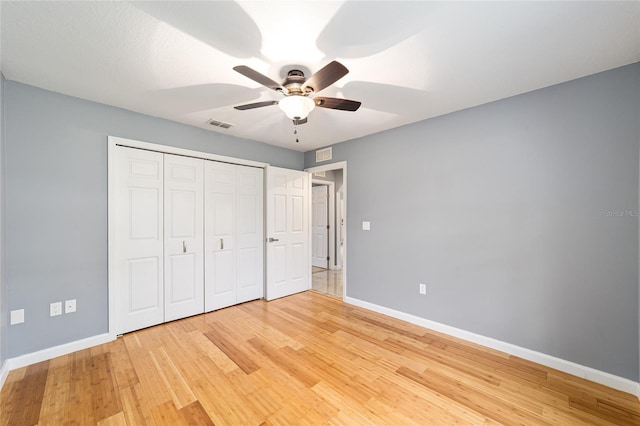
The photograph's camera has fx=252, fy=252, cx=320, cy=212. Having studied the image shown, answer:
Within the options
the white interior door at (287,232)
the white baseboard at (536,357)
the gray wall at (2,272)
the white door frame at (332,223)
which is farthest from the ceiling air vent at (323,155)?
the gray wall at (2,272)

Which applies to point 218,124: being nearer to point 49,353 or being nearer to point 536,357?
point 49,353

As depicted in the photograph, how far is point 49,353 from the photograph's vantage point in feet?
7.57

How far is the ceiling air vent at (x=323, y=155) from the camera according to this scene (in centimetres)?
415

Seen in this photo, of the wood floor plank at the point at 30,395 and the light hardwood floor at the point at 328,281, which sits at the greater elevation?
the wood floor plank at the point at 30,395

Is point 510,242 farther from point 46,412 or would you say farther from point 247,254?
point 46,412

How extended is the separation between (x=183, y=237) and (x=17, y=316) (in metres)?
1.47

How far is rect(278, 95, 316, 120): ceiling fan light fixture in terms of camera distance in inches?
73.1

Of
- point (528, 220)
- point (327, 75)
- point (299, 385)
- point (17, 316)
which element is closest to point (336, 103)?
point (327, 75)

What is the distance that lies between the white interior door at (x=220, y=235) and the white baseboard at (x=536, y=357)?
7.56 ft

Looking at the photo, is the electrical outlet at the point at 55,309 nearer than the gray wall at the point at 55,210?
No

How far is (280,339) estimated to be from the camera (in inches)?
106

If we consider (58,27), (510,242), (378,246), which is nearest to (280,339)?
(378,246)

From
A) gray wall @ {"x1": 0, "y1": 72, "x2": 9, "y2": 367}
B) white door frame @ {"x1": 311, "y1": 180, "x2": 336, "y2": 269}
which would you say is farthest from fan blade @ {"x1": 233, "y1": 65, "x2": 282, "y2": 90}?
white door frame @ {"x1": 311, "y1": 180, "x2": 336, "y2": 269}

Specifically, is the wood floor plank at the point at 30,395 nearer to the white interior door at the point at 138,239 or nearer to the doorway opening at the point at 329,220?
the white interior door at the point at 138,239
